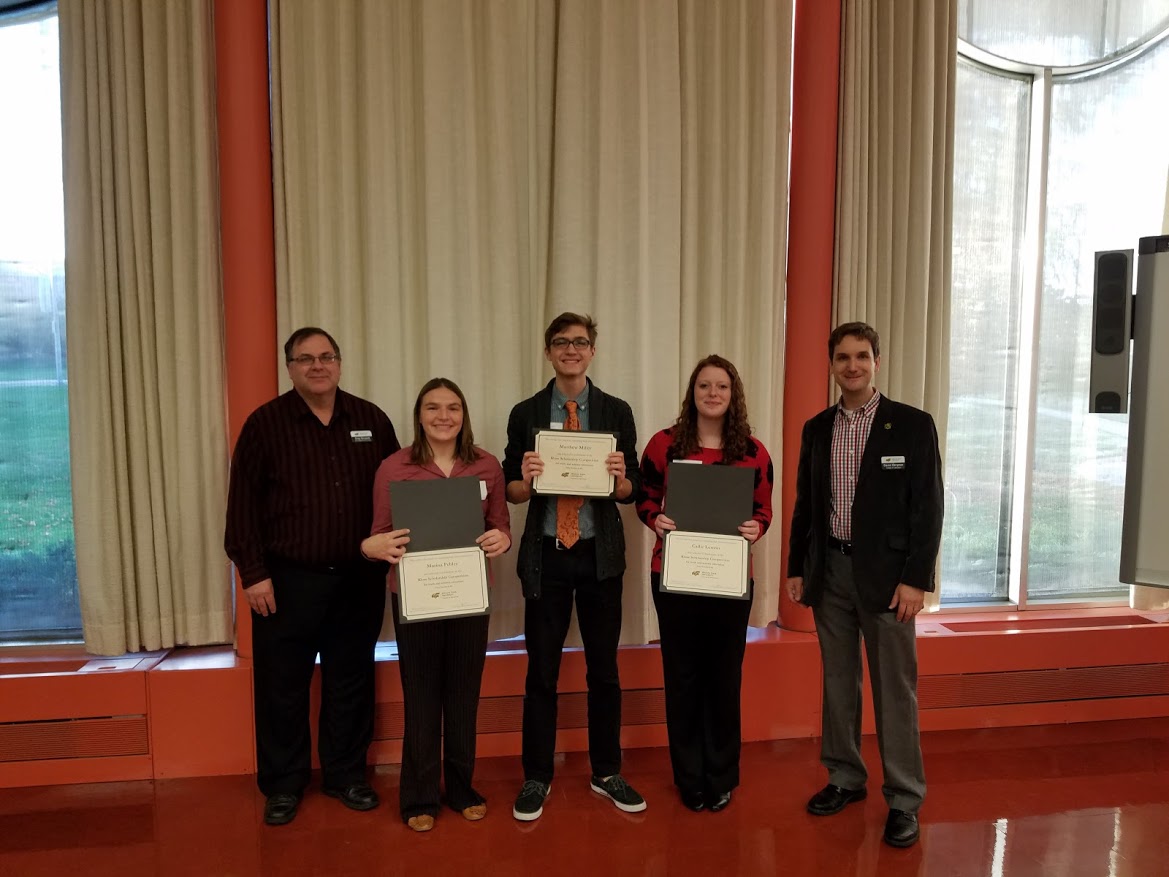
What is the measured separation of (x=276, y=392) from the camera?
2986 millimetres

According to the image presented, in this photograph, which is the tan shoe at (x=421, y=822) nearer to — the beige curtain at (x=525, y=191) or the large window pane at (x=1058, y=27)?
the beige curtain at (x=525, y=191)

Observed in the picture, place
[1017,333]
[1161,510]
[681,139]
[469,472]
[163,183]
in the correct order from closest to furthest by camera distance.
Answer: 1. [1161,510]
2. [469,472]
3. [163,183]
4. [681,139]
5. [1017,333]

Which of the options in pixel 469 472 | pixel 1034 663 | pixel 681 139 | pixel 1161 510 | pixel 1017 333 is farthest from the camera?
pixel 1017 333

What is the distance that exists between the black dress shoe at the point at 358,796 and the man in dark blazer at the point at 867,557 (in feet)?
5.19

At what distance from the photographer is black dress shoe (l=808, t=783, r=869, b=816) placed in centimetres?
266

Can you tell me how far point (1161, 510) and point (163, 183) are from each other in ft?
11.6

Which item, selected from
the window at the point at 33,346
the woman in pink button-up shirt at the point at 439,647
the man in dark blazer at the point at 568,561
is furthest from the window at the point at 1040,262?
the window at the point at 33,346

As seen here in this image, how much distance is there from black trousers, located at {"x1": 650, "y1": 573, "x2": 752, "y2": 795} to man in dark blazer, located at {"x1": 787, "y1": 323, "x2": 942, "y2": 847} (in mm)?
331

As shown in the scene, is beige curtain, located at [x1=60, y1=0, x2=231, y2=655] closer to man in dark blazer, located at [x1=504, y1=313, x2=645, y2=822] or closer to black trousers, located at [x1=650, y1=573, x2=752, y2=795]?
man in dark blazer, located at [x1=504, y1=313, x2=645, y2=822]

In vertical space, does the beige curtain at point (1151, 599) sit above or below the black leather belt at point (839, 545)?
below

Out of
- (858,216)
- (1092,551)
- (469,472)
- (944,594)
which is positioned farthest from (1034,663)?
(469,472)

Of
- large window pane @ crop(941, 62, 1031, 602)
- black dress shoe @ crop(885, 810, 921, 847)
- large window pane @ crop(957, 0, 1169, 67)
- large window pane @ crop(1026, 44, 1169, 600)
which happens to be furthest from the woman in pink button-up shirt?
large window pane @ crop(957, 0, 1169, 67)

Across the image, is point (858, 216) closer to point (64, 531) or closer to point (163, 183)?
point (163, 183)

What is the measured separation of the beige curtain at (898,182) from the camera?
10.9ft
